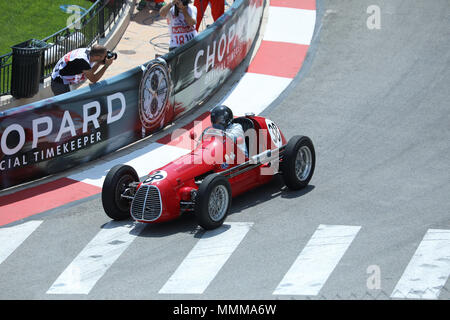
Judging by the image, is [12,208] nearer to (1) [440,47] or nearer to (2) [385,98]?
(2) [385,98]

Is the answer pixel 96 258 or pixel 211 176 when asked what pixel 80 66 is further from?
pixel 96 258

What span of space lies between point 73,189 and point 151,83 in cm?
248

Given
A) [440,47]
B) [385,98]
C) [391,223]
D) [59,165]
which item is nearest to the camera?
[391,223]

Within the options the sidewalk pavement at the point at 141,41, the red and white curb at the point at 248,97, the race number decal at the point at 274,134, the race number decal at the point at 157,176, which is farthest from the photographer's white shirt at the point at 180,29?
the race number decal at the point at 157,176

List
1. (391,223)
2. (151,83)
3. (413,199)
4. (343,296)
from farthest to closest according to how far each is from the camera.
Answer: (151,83), (413,199), (391,223), (343,296)

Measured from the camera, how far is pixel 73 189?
11.4 meters

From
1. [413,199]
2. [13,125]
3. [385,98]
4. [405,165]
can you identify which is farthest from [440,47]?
[13,125]

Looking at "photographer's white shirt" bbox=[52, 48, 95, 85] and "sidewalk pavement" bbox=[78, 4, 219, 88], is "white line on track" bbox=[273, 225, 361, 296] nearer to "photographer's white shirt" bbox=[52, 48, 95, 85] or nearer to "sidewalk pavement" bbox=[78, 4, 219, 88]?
"photographer's white shirt" bbox=[52, 48, 95, 85]

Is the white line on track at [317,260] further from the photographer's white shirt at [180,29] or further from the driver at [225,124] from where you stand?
the photographer's white shirt at [180,29]

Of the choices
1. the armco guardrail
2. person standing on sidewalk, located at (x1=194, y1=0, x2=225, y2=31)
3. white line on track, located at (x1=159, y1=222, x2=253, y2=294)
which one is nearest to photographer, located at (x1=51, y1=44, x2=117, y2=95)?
the armco guardrail

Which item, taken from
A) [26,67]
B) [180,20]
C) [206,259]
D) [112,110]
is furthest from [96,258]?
[180,20]

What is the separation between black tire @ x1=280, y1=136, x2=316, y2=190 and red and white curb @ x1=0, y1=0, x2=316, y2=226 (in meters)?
2.33

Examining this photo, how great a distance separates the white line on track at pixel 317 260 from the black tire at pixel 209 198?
46.8 inches

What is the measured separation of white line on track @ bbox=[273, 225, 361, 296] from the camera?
8.35 metres
